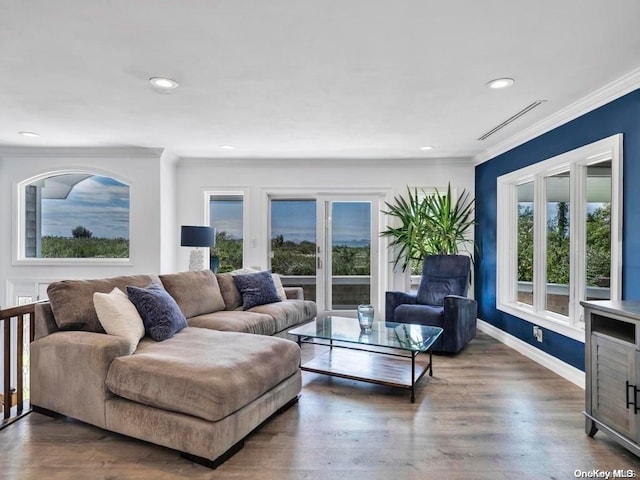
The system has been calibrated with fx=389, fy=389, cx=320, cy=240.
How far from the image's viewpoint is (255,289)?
439 cm

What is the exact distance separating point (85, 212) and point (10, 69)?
9.84 ft

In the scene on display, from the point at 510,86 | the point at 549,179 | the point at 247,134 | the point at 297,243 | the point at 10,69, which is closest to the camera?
the point at 10,69

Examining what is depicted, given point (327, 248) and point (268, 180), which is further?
point (327, 248)

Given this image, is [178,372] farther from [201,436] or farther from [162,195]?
[162,195]

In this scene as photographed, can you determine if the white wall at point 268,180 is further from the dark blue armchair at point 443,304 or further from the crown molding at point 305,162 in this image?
the dark blue armchair at point 443,304

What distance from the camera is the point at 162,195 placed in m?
5.16

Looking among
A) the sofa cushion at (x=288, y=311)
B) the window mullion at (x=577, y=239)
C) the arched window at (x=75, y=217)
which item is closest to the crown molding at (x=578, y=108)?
the window mullion at (x=577, y=239)

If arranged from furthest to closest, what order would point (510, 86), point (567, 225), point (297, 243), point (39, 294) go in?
point (297, 243)
point (39, 294)
point (567, 225)
point (510, 86)

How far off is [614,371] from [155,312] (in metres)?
2.97

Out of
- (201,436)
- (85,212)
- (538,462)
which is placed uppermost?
(85,212)

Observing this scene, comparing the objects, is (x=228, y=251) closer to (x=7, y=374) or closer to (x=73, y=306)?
(x=73, y=306)

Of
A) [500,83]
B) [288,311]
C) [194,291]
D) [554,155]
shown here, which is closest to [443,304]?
[288,311]

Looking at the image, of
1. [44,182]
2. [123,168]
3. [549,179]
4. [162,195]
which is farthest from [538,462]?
[44,182]

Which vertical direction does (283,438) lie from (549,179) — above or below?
below
